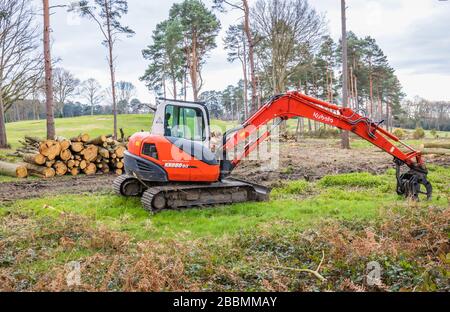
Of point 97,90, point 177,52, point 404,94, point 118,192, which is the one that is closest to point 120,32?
point 177,52

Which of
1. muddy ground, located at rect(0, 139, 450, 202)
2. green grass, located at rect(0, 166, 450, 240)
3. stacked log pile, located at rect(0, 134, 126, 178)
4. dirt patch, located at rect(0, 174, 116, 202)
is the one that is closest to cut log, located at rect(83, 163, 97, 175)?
stacked log pile, located at rect(0, 134, 126, 178)

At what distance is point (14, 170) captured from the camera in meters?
14.3

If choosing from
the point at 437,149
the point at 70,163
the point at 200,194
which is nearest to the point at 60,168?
the point at 70,163

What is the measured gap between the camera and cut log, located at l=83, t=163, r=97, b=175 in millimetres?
15383

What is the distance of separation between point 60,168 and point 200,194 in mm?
7896

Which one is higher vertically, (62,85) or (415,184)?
(62,85)

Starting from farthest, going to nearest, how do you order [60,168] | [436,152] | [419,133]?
[419,133] < [436,152] < [60,168]

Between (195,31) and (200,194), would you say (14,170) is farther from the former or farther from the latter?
(195,31)

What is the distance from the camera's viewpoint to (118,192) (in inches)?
378

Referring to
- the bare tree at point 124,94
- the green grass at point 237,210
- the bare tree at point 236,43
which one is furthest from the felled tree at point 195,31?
the bare tree at point 124,94

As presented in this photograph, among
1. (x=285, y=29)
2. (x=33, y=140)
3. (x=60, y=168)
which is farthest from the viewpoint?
(x=285, y=29)

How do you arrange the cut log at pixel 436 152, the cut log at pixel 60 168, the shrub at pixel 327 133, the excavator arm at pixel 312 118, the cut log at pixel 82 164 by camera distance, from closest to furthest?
the excavator arm at pixel 312 118 → the cut log at pixel 60 168 → the cut log at pixel 82 164 → the cut log at pixel 436 152 → the shrub at pixel 327 133

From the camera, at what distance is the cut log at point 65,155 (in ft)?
48.7

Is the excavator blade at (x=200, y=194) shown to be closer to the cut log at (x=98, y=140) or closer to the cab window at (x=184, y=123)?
the cab window at (x=184, y=123)
